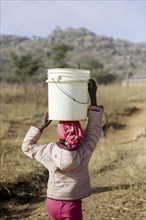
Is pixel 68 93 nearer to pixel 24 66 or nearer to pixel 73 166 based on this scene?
pixel 73 166

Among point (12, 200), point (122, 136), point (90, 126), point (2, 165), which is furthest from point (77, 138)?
point (122, 136)

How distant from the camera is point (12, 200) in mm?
5605

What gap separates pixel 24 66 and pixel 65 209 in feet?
93.1

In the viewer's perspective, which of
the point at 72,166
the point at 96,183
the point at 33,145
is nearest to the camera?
the point at 72,166

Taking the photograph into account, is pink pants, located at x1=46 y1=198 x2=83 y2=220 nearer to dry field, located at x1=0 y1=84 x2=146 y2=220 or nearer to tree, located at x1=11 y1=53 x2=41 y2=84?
dry field, located at x1=0 y1=84 x2=146 y2=220

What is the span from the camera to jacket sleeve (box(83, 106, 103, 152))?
116 inches

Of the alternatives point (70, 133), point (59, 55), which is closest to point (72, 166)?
point (70, 133)

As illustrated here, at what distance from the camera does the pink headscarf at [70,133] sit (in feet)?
9.32

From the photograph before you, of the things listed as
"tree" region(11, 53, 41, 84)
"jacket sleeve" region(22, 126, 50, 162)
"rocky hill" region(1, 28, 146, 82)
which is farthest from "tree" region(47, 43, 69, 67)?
"rocky hill" region(1, 28, 146, 82)

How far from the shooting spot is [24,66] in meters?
30.9

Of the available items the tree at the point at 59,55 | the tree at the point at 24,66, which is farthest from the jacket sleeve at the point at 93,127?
the tree at the point at 24,66

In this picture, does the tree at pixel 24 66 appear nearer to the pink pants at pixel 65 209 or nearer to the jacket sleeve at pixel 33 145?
the jacket sleeve at pixel 33 145

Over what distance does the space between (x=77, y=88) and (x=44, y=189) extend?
3470 millimetres

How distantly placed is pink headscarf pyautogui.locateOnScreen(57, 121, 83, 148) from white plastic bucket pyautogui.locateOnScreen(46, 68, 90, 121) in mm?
35
